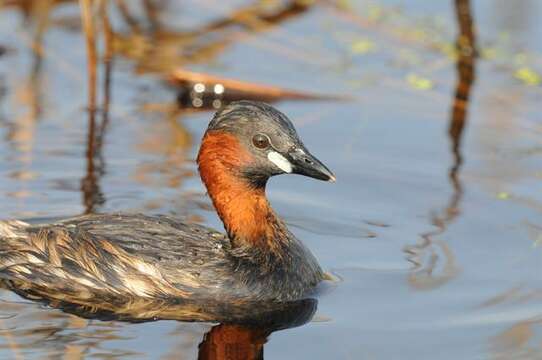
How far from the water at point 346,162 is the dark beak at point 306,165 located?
0.72m

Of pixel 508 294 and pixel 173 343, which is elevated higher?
pixel 508 294

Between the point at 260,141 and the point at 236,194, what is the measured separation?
379mm

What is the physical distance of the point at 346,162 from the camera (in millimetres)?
9555

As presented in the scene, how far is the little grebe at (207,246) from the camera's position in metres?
7.45

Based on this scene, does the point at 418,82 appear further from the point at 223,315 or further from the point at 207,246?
the point at 223,315

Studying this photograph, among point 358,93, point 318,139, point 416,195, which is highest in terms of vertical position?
point 358,93

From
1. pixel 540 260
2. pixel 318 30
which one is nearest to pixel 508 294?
pixel 540 260

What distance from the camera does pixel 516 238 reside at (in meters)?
8.38

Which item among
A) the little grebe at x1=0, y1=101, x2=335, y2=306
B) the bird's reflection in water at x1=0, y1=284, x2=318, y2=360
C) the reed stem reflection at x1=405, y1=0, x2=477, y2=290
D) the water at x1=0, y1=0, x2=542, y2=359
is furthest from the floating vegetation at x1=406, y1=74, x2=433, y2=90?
the bird's reflection in water at x1=0, y1=284, x2=318, y2=360

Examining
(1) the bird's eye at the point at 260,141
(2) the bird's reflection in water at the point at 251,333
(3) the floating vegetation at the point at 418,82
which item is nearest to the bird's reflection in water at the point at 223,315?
(2) the bird's reflection in water at the point at 251,333

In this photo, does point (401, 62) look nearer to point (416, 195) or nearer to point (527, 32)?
point (527, 32)

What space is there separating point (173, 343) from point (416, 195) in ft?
9.53

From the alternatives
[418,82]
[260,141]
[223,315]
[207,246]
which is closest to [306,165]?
[260,141]

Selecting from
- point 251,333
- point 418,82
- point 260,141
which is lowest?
point 251,333
